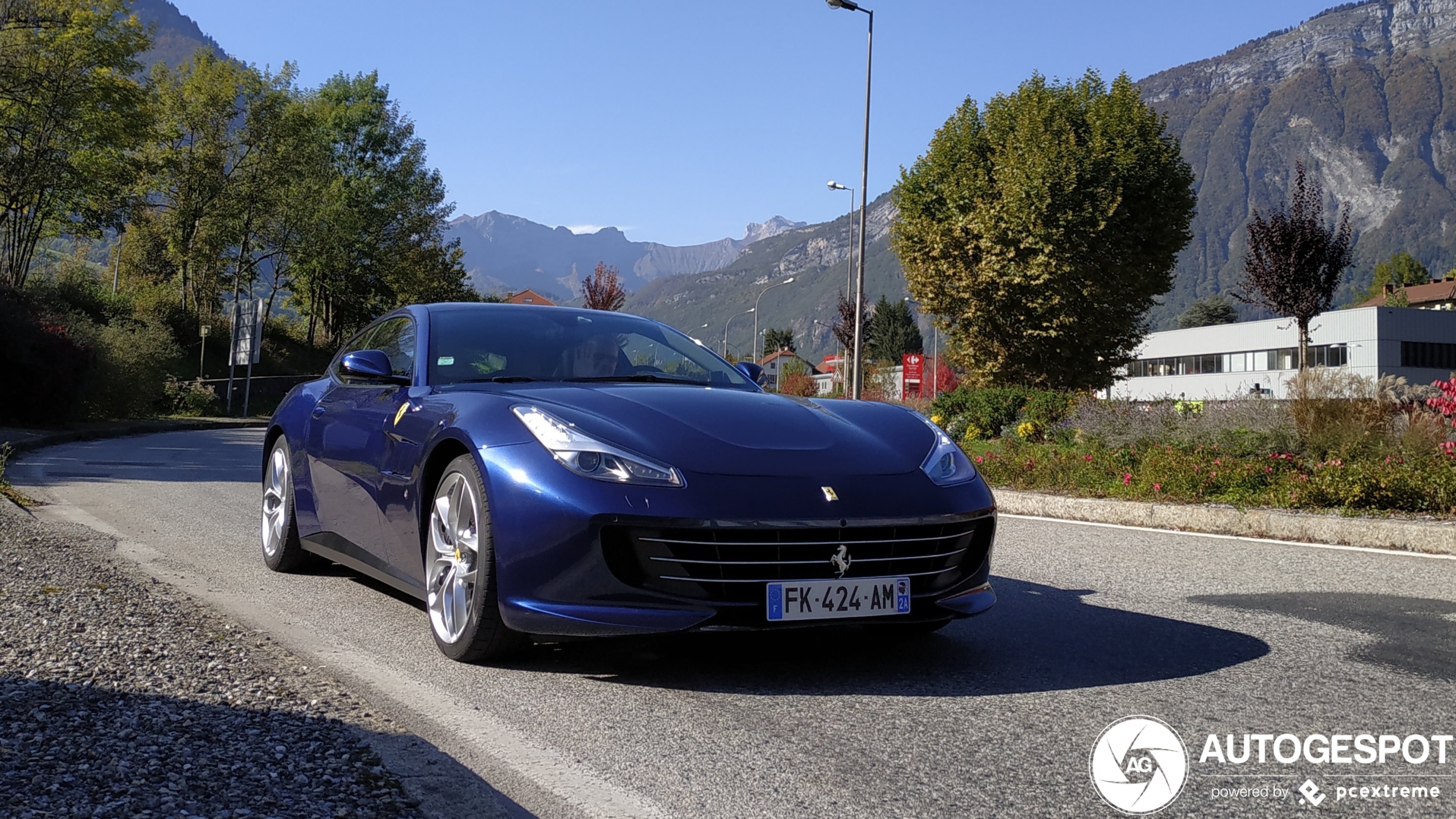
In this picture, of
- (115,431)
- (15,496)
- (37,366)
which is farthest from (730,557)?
(115,431)

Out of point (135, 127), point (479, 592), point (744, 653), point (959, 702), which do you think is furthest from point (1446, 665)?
point (135, 127)

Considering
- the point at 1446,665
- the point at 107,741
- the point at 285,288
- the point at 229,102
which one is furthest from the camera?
the point at 285,288

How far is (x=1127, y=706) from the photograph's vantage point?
3.87 meters

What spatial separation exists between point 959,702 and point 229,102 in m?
51.5

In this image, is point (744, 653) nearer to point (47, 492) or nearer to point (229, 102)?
point (47, 492)

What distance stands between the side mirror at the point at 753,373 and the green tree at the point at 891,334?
114 meters

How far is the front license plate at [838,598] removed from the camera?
157 inches

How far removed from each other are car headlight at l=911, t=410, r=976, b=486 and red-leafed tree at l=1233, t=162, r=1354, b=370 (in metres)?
34.7

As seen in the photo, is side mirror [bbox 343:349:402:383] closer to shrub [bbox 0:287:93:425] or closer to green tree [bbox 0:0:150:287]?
shrub [bbox 0:287:93:425]

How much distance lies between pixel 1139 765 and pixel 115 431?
23.0 m

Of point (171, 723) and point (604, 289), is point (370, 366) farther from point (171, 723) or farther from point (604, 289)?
point (604, 289)

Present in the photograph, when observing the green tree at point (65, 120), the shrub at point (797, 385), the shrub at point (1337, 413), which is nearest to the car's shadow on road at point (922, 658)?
the shrub at point (1337, 413)

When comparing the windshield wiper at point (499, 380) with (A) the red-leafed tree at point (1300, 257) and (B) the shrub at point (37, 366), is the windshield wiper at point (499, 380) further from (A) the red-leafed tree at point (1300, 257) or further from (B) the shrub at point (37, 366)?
(A) the red-leafed tree at point (1300, 257)

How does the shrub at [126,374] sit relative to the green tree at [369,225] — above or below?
below
